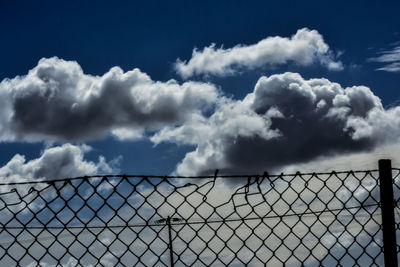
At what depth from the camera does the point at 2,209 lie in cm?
341

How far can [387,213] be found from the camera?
439 cm

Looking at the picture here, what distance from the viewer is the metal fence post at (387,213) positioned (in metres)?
4.32

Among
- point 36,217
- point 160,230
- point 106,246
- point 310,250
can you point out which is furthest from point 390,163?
point 36,217

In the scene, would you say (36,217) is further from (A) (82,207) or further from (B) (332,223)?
(B) (332,223)

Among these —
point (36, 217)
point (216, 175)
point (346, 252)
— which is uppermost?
point (216, 175)

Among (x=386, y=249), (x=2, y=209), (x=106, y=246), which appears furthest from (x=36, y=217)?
(x=386, y=249)

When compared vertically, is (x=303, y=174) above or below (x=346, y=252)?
above

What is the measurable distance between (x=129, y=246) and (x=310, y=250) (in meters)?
1.50

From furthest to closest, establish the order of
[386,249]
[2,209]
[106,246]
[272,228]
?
[386,249], [272,228], [106,246], [2,209]

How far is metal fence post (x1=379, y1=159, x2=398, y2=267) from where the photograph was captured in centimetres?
432

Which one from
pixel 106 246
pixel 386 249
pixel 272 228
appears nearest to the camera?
pixel 106 246

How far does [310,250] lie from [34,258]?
217 cm

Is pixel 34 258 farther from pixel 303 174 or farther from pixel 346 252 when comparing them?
pixel 346 252

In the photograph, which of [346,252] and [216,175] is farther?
[346,252]
